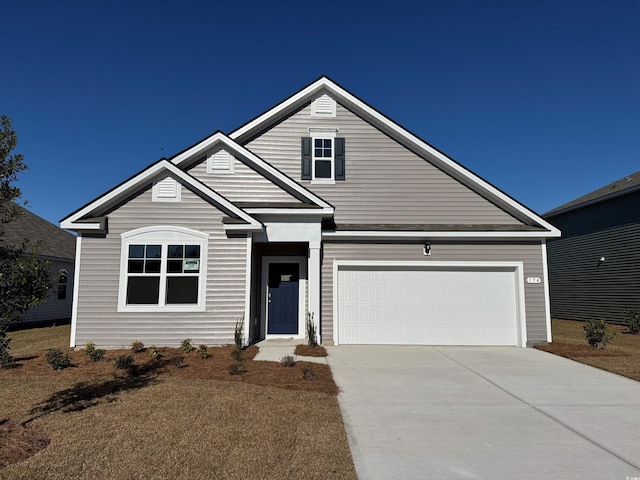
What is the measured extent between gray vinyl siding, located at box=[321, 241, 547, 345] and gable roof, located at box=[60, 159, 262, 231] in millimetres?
2561

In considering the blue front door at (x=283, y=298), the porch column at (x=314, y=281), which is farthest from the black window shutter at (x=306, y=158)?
the blue front door at (x=283, y=298)

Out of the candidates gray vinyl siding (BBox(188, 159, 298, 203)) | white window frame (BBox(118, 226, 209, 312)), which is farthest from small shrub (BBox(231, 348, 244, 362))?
gray vinyl siding (BBox(188, 159, 298, 203))

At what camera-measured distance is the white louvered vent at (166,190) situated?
9.97 metres

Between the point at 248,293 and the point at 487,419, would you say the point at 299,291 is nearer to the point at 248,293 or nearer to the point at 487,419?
the point at 248,293

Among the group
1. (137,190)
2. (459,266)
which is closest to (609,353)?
(459,266)

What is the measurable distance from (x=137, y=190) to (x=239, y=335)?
14.7 feet

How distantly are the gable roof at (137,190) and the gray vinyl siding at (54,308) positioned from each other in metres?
8.12

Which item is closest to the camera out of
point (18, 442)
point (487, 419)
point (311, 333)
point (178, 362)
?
point (18, 442)

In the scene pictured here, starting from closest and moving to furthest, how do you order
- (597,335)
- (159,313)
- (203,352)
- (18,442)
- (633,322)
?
(18,442), (203,352), (159,313), (597,335), (633,322)

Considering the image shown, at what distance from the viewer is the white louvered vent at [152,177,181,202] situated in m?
9.97

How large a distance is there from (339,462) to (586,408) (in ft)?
13.7

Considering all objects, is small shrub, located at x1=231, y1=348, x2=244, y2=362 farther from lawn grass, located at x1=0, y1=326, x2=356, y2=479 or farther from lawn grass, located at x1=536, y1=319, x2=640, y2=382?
lawn grass, located at x1=536, y1=319, x2=640, y2=382

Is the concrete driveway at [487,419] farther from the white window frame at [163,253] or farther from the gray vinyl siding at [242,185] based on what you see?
the gray vinyl siding at [242,185]

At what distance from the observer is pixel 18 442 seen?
4227 millimetres
